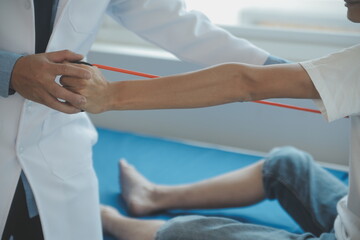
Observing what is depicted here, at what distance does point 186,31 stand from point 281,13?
40.2 inches

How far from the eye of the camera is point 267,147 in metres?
1.95

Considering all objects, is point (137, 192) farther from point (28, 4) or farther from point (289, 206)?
point (28, 4)

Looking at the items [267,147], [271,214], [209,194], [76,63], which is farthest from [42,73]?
[267,147]

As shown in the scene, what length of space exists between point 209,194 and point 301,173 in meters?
0.30

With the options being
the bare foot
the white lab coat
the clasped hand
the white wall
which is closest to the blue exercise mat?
the bare foot

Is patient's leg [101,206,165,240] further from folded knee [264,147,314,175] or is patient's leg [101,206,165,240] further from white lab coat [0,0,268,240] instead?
folded knee [264,147,314,175]

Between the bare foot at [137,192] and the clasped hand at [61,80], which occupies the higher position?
the clasped hand at [61,80]

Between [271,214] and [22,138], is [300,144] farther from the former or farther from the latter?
[22,138]

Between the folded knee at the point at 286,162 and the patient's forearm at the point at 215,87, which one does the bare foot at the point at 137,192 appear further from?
the patient's forearm at the point at 215,87

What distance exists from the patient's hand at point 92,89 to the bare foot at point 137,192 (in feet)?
2.01

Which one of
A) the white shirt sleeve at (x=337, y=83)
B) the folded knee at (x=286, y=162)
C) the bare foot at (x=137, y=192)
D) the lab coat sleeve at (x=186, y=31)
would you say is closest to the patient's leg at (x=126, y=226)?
the bare foot at (x=137, y=192)

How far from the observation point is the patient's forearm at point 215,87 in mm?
896

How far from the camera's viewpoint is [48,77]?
35.3 inches

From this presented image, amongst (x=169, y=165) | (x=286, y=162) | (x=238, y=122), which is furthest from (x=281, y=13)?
(x=286, y=162)
